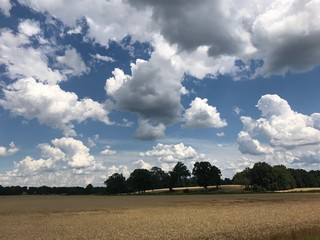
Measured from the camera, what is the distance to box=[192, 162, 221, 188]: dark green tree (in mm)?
174250

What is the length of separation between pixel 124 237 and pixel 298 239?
11634 mm

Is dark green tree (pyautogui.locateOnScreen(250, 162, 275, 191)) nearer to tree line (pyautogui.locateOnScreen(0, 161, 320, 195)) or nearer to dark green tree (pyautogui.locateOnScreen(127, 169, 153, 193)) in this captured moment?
tree line (pyautogui.locateOnScreen(0, 161, 320, 195))

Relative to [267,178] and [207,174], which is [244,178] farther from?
[267,178]

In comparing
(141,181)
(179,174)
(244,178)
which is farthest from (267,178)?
(141,181)

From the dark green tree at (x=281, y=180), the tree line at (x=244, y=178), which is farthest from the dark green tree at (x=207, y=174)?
the dark green tree at (x=281, y=180)

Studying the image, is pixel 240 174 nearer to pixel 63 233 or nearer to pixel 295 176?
pixel 295 176

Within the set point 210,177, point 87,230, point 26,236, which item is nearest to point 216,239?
point 87,230

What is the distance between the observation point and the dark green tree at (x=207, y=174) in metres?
174

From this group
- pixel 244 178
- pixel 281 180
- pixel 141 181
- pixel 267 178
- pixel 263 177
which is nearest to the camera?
pixel 267 178

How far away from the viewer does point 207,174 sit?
574 feet

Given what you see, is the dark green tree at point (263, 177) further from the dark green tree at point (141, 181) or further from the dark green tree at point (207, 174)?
the dark green tree at point (141, 181)

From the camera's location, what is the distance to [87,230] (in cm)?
3381

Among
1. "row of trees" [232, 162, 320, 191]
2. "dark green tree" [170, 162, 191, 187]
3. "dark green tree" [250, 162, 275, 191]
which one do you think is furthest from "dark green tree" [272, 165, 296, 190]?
"dark green tree" [170, 162, 191, 187]

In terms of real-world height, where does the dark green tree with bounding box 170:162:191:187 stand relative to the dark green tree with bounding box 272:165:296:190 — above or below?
above
